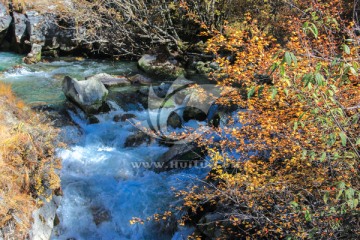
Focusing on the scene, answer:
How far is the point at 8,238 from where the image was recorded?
4.36 metres

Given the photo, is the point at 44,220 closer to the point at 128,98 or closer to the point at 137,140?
the point at 137,140

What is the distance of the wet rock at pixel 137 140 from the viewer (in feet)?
26.7

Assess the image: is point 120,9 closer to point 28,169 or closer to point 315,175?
point 28,169

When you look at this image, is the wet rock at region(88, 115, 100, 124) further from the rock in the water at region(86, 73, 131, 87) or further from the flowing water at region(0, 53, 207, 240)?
the rock in the water at region(86, 73, 131, 87)

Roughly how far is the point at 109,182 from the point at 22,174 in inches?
90.0

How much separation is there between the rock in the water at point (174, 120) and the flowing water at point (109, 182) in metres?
0.78

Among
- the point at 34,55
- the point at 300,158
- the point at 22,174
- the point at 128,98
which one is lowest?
the point at 128,98

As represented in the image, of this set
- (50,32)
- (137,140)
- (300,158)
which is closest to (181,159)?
(137,140)

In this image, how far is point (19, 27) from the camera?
13312mm

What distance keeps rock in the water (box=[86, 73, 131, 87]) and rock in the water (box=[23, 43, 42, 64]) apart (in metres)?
3.35

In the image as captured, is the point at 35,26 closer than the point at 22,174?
No

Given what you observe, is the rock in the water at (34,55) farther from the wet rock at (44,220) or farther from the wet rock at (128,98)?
the wet rock at (44,220)

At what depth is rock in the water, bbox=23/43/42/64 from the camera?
40.5 ft

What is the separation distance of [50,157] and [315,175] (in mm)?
4249
